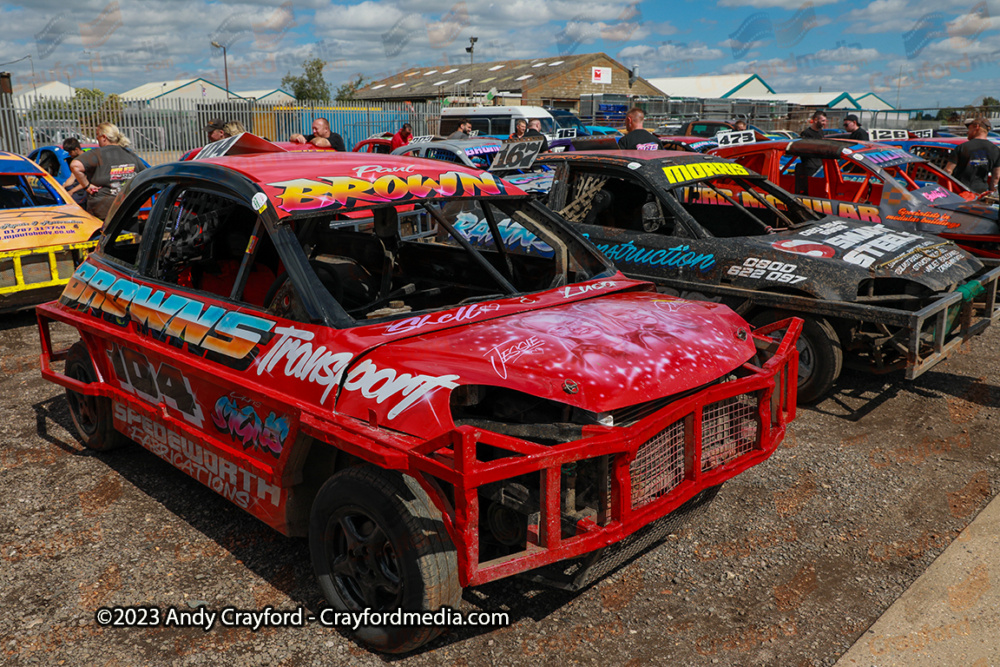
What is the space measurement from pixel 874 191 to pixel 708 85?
43.8 meters

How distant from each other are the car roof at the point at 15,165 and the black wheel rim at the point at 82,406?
4.62m

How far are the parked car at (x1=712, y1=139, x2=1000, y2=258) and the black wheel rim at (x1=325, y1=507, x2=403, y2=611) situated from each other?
272 inches

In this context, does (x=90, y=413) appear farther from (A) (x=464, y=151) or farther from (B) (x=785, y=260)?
(A) (x=464, y=151)

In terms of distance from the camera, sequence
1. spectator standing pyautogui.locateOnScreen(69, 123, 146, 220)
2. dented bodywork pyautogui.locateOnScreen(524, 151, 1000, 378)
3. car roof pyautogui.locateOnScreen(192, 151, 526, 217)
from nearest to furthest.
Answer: car roof pyautogui.locateOnScreen(192, 151, 526, 217) → dented bodywork pyautogui.locateOnScreen(524, 151, 1000, 378) → spectator standing pyautogui.locateOnScreen(69, 123, 146, 220)

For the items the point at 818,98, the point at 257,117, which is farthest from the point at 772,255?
the point at 818,98

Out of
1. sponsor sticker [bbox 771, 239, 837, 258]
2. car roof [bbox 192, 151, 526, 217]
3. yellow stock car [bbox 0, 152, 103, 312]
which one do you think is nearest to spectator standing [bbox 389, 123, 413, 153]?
yellow stock car [bbox 0, 152, 103, 312]

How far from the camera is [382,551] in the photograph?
2.82m

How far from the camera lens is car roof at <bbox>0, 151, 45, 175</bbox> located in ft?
27.1

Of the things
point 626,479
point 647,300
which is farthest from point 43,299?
point 626,479

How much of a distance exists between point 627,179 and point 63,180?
33.3 ft

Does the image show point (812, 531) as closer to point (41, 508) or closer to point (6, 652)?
point (6, 652)

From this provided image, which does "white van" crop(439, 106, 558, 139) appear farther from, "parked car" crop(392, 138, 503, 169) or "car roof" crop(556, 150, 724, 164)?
"car roof" crop(556, 150, 724, 164)

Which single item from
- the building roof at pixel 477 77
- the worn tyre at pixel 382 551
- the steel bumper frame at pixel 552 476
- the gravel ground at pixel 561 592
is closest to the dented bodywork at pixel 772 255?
the gravel ground at pixel 561 592

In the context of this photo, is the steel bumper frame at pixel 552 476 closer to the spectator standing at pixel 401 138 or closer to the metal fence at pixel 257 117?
the spectator standing at pixel 401 138
